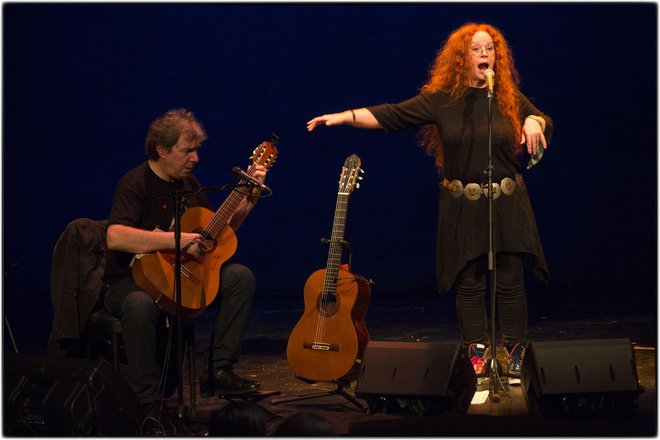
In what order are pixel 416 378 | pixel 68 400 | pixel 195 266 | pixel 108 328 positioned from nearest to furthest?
pixel 68 400 < pixel 416 378 < pixel 108 328 < pixel 195 266

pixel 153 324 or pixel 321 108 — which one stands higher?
pixel 321 108

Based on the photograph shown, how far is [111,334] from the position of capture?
383 cm

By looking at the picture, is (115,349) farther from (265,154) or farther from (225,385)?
(265,154)

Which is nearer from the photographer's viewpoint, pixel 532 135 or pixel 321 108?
pixel 532 135

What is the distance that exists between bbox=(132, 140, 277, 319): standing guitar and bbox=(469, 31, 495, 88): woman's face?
3.92 ft

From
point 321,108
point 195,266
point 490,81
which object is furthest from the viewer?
point 321,108

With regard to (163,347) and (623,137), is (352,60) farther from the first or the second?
(163,347)

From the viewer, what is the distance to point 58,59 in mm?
6668

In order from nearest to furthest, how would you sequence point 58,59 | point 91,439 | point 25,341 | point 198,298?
point 91,439, point 198,298, point 25,341, point 58,59

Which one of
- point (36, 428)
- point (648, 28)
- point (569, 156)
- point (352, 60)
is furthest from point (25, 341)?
point (648, 28)

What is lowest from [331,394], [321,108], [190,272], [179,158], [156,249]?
[331,394]

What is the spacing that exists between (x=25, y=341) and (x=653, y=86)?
4925 millimetres

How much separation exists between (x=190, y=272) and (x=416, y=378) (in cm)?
114

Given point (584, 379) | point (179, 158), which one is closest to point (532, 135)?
point (584, 379)
